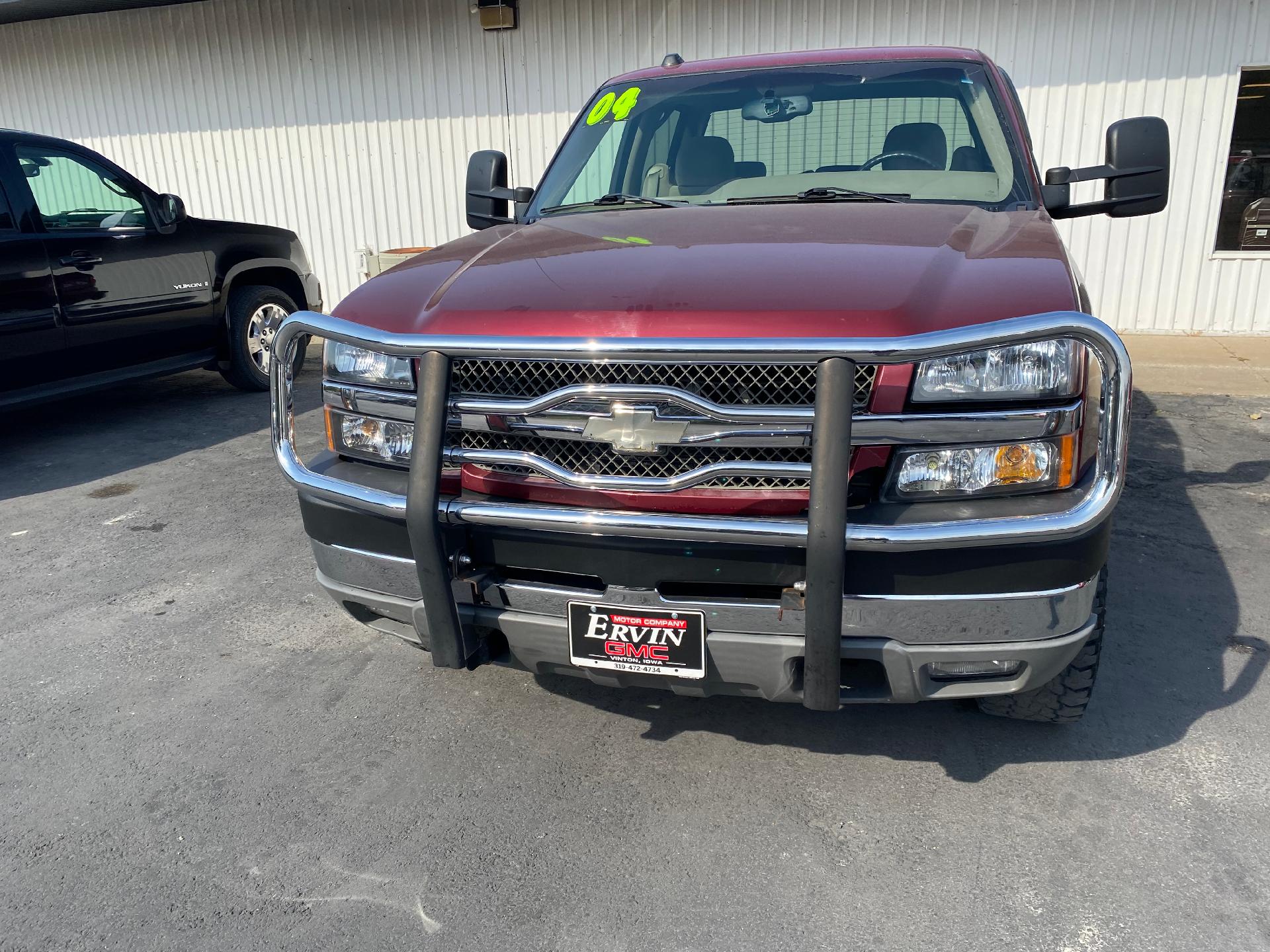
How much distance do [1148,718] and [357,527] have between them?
229cm

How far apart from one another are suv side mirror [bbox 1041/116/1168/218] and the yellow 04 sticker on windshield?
5.37 ft

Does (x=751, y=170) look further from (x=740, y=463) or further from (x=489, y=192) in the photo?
(x=740, y=463)

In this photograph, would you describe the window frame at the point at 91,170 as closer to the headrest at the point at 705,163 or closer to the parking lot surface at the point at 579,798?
the parking lot surface at the point at 579,798

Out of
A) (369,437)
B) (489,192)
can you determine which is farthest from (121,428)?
(369,437)

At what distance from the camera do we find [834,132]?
12.1 ft

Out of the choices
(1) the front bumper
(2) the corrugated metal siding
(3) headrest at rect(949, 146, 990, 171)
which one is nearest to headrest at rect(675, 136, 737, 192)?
(3) headrest at rect(949, 146, 990, 171)

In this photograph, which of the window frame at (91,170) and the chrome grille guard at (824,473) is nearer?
the chrome grille guard at (824,473)

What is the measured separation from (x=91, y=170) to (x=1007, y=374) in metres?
6.05

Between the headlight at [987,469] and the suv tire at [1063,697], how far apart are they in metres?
0.53

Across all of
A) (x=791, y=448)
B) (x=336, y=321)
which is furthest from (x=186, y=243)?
(x=791, y=448)

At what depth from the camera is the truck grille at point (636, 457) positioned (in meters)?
2.16

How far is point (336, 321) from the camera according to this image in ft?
8.07

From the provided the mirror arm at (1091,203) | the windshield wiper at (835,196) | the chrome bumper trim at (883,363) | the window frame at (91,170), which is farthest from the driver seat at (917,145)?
the window frame at (91,170)

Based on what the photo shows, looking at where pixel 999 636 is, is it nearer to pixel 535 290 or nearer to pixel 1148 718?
pixel 1148 718
